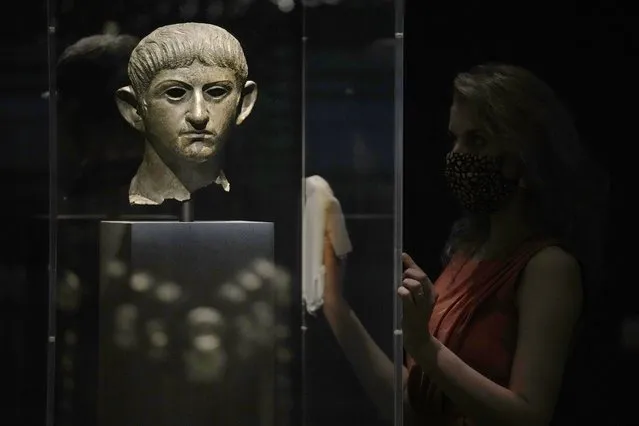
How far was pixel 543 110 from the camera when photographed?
6.73ft

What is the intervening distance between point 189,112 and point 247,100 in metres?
0.14

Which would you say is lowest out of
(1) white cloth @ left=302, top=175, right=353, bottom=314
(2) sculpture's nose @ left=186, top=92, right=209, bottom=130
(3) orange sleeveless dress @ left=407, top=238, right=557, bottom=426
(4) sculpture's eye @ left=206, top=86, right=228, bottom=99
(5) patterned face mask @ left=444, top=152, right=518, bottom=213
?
(3) orange sleeveless dress @ left=407, top=238, right=557, bottom=426

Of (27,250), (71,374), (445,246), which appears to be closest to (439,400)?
(445,246)

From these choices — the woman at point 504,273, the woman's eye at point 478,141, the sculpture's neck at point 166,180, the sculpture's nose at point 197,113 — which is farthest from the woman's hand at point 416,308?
the sculpture's nose at point 197,113

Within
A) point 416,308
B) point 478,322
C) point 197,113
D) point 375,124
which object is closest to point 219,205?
point 197,113

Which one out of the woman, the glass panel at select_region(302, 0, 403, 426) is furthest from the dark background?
the woman

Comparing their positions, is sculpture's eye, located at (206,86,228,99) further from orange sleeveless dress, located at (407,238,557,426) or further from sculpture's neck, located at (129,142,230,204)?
orange sleeveless dress, located at (407,238,557,426)

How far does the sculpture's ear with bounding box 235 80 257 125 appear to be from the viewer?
7.10 feet

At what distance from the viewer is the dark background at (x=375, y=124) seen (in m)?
2.15

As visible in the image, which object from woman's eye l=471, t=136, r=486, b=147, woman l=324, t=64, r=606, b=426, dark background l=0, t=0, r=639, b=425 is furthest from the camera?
dark background l=0, t=0, r=639, b=425

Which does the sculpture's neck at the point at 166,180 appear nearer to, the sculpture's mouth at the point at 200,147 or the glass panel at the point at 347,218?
the sculpture's mouth at the point at 200,147

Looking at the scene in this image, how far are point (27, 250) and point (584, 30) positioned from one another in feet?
4.90

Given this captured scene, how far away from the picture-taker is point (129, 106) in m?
2.15

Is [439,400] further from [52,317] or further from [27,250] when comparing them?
[27,250]
